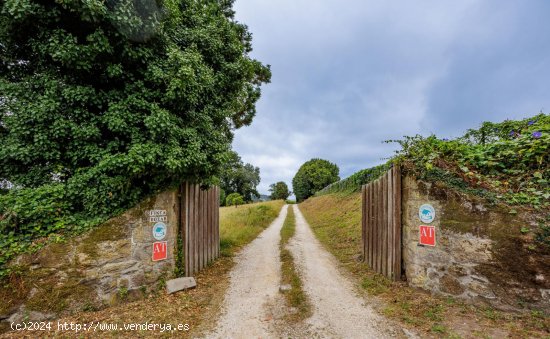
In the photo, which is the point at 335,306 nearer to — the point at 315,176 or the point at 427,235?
Result: the point at 427,235

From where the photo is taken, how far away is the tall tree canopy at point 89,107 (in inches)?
175

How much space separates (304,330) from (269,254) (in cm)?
511

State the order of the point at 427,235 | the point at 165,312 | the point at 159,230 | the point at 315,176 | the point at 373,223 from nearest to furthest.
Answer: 1. the point at 165,312
2. the point at 427,235
3. the point at 159,230
4. the point at 373,223
5. the point at 315,176

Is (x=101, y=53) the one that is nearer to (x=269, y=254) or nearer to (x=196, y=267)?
(x=196, y=267)

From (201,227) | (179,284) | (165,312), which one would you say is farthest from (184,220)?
(165,312)

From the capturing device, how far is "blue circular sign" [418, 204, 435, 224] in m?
4.83

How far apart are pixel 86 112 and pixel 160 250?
3.44 m

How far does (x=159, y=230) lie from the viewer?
543 cm

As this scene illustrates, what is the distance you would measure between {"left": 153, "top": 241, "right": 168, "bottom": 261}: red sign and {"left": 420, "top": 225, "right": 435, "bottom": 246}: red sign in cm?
576

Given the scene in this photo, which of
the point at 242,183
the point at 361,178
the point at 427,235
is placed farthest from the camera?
the point at 242,183

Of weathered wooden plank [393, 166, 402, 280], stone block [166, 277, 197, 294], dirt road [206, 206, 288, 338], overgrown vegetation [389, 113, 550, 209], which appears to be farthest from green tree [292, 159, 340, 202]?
stone block [166, 277, 197, 294]

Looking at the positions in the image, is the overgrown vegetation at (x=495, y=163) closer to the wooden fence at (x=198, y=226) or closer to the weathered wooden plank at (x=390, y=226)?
the weathered wooden plank at (x=390, y=226)

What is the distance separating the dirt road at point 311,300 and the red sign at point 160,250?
1760 mm

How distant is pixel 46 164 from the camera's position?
4.89m
